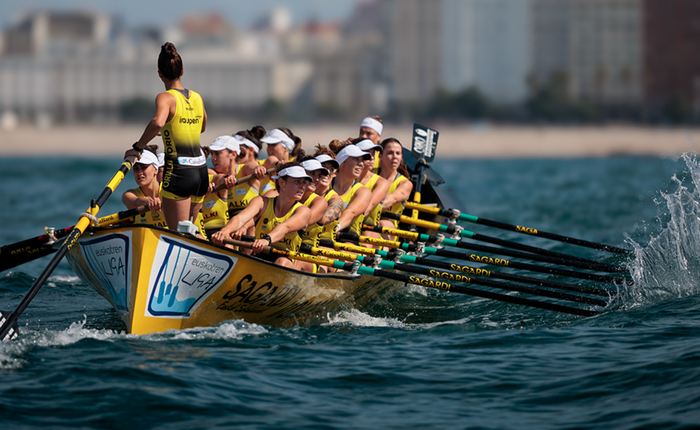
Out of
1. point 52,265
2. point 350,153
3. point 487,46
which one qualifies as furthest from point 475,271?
point 487,46

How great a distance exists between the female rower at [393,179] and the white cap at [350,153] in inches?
54.8

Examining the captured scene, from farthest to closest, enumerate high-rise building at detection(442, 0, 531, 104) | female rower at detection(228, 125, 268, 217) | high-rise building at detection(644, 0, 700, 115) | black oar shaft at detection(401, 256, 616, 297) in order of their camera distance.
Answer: high-rise building at detection(442, 0, 531, 104)
high-rise building at detection(644, 0, 700, 115)
female rower at detection(228, 125, 268, 217)
black oar shaft at detection(401, 256, 616, 297)

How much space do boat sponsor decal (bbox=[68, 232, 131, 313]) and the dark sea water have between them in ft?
1.23

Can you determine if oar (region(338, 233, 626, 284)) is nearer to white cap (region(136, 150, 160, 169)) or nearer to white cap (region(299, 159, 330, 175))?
white cap (region(299, 159, 330, 175))

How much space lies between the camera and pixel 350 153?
29.9ft

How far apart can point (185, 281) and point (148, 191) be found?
6.37 feet

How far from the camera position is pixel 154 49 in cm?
10988

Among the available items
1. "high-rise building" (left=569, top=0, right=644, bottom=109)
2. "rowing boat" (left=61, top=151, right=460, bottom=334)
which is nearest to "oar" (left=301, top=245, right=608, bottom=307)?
"rowing boat" (left=61, top=151, right=460, bottom=334)

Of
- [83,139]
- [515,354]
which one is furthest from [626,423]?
[83,139]

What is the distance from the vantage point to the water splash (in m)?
8.95

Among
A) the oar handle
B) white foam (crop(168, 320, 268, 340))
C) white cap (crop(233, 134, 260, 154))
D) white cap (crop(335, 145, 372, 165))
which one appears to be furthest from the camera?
white cap (crop(233, 134, 260, 154))

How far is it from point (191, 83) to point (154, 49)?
14290 mm

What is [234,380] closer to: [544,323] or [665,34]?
[544,323]

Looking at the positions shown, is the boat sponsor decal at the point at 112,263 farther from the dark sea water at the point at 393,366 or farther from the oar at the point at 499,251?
the oar at the point at 499,251
